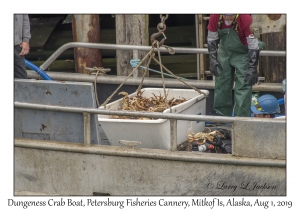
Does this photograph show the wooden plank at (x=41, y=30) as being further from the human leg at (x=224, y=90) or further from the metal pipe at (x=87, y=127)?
the metal pipe at (x=87, y=127)

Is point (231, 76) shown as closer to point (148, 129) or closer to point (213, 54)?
point (213, 54)

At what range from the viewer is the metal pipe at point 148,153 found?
22.7 ft

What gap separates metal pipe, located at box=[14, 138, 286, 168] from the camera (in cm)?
691

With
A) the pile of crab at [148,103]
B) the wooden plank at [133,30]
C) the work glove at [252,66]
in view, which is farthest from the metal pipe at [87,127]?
the wooden plank at [133,30]

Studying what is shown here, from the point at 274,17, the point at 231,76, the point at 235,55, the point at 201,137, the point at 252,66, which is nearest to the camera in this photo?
the point at 201,137

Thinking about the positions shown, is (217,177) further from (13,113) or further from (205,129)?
(13,113)

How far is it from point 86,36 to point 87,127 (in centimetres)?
346

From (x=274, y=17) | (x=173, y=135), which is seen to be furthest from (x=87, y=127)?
(x=274, y=17)

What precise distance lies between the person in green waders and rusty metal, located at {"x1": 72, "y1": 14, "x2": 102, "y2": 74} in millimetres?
2916

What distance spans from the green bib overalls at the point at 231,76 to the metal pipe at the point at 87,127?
Answer: 1600 millimetres

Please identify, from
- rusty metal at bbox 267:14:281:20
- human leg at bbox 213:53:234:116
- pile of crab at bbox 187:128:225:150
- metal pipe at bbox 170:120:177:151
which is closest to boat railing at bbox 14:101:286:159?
metal pipe at bbox 170:120:177:151

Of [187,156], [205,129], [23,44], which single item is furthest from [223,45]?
[23,44]

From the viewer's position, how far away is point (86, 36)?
10656 millimetres

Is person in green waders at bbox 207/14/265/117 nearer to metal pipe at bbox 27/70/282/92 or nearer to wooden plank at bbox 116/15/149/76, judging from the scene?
metal pipe at bbox 27/70/282/92
